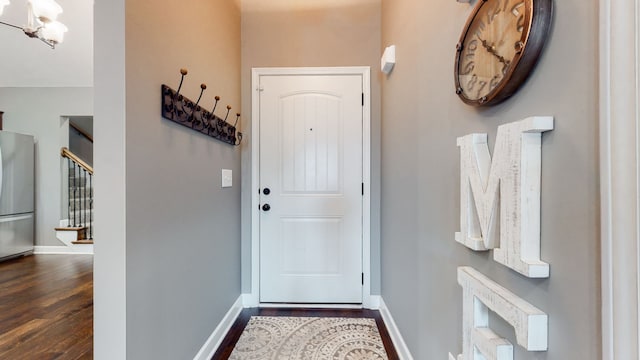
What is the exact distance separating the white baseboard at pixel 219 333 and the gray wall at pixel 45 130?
3.74 meters

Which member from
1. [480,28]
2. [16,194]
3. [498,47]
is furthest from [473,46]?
[16,194]

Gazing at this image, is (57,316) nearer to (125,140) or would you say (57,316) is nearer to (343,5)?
(125,140)

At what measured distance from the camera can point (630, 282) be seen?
18.8 inches

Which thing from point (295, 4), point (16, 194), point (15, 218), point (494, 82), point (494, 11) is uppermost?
point (295, 4)

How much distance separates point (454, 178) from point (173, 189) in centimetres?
127

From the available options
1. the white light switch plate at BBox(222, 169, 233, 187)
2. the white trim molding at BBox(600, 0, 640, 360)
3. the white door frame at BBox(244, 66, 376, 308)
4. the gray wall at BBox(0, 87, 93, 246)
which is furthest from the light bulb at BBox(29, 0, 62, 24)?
the white trim molding at BBox(600, 0, 640, 360)

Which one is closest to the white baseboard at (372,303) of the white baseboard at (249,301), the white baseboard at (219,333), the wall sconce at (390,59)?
the white baseboard at (249,301)

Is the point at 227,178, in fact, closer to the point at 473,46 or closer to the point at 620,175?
the point at 473,46

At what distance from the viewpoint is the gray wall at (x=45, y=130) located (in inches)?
170

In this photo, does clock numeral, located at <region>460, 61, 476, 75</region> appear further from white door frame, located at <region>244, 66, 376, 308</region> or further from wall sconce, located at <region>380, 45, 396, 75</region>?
white door frame, located at <region>244, 66, 376, 308</region>

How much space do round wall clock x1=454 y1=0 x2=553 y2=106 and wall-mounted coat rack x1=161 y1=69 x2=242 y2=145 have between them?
120 centimetres

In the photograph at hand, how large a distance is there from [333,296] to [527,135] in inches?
86.9

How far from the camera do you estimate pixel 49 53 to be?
12.8 ft

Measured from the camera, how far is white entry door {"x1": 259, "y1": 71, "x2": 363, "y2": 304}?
2523 millimetres
